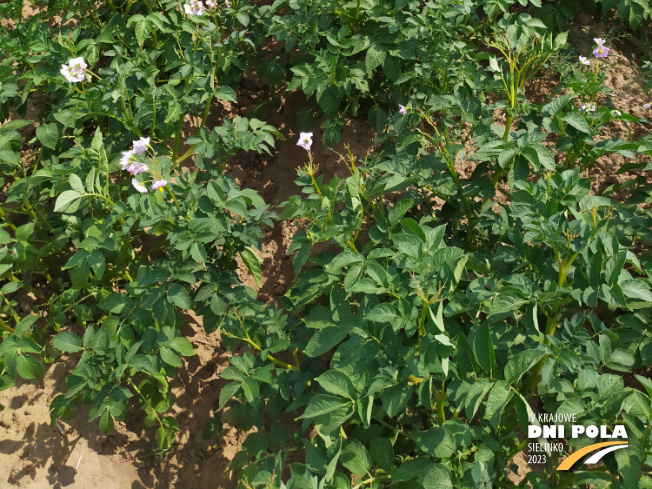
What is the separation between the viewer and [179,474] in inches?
99.8

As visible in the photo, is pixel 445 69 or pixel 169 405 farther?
pixel 445 69

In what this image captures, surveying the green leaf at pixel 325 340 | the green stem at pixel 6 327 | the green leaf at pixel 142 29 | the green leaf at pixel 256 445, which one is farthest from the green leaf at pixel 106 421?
the green leaf at pixel 142 29

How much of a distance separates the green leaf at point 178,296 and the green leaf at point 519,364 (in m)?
1.14

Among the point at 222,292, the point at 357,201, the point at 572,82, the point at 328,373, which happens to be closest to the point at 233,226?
the point at 222,292

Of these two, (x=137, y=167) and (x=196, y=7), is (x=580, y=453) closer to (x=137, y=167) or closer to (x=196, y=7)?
(x=137, y=167)

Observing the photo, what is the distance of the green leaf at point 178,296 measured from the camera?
219 cm

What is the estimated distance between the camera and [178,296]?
2.20 m

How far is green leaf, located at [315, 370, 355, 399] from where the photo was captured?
70.2 inches

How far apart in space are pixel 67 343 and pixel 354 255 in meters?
1.14

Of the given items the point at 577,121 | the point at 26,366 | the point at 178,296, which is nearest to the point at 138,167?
the point at 178,296

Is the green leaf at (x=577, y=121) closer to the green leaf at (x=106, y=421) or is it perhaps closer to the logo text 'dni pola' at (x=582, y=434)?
the logo text 'dni pola' at (x=582, y=434)

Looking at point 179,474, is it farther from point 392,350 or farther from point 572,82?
point 572,82

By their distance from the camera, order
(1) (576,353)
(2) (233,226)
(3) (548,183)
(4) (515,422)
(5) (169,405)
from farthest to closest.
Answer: (5) (169,405), (2) (233,226), (3) (548,183), (4) (515,422), (1) (576,353)

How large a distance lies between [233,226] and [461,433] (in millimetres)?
1118
